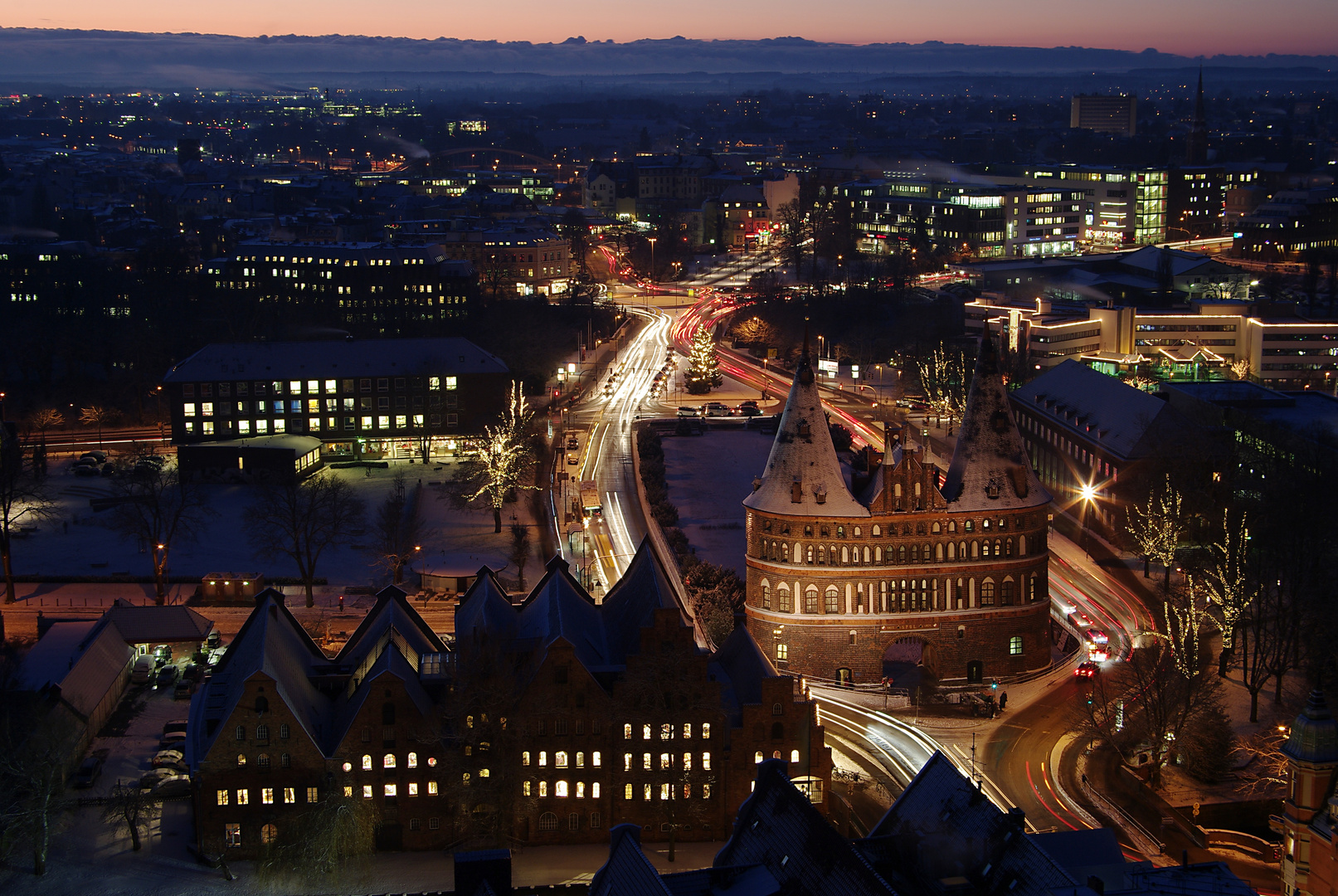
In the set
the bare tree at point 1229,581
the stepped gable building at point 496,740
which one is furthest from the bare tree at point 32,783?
the bare tree at point 1229,581

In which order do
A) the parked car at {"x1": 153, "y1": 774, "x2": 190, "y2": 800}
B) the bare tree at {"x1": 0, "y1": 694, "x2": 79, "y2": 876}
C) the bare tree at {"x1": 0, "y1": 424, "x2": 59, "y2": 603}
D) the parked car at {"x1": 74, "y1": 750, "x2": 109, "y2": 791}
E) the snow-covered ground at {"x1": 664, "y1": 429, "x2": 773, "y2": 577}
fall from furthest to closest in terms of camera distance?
the snow-covered ground at {"x1": 664, "y1": 429, "x2": 773, "y2": 577} < the bare tree at {"x1": 0, "y1": 424, "x2": 59, "y2": 603} < the parked car at {"x1": 74, "y1": 750, "x2": 109, "y2": 791} < the parked car at {"x1": 153, "y1": 774, "x2": 190, "y2": 800} < the bare tree at {"x1": 0, "y1": 694, "x2": 79, "y2": 876}

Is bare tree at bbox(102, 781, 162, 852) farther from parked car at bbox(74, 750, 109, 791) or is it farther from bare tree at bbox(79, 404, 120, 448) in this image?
bare tree at bbox(79, 404, 120, 448)

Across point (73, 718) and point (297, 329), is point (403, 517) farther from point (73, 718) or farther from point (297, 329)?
point (297, 329)

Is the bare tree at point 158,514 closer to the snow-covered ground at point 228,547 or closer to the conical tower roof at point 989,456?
the snow-covered ground at point 228,547

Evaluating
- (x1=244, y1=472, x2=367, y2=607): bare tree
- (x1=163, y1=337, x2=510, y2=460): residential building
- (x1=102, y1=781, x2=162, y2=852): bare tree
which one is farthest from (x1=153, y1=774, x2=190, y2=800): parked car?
(x1=163, y1=337, x2=510, y2=460): residential building

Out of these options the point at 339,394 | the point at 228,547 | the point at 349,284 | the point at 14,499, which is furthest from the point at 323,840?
the point at 349,284

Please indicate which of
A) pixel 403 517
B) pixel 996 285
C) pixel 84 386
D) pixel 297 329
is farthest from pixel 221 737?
pixel 996 285
